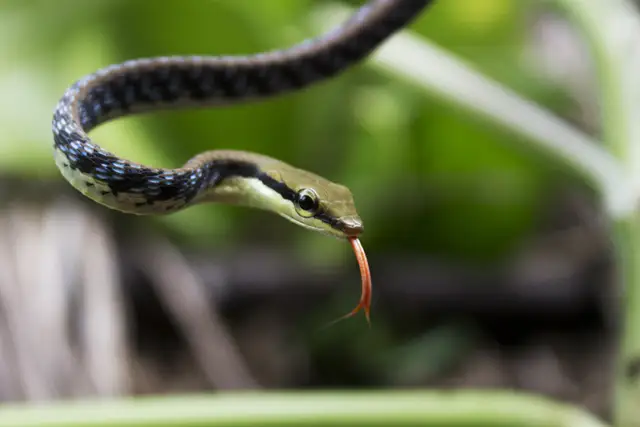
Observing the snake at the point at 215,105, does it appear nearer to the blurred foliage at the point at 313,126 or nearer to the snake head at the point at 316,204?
the snake head at the point at 316,204

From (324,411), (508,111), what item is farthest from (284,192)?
(508,111)

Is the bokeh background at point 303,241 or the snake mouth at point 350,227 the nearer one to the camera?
the snake mouth at point 350,227

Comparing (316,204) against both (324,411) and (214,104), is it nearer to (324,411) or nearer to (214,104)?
(214,104)

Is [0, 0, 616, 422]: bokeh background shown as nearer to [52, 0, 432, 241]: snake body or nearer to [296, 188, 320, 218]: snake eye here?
[52, 0, 432, 241]: snake body

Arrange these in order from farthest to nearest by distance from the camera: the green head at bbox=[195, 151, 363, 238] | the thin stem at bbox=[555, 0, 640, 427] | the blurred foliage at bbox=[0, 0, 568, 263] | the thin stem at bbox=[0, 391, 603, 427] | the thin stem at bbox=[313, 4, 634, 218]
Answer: the blurred foliage at bbox=[0, 0, 568, 263] → the thin stem at bbox=[313, 4, 634, 218] → the thin stem at bbox=[555, 0, 640, 427] → the thin stem at bbox=[0, 391, 603, 427] → the green head at bbox=[195, 151, 363, 238]

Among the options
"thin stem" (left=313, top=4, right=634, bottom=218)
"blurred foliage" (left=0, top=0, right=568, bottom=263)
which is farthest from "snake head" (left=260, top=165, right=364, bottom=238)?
"blurred foliage" (left=0, top=0, right=568, bottom=263)

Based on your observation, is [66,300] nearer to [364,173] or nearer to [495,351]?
[364,173]

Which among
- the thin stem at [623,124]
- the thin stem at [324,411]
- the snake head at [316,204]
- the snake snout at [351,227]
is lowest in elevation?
the thin stem at [324,411]

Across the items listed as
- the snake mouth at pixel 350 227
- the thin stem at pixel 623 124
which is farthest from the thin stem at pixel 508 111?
the snake mouth at pixel 350 227
